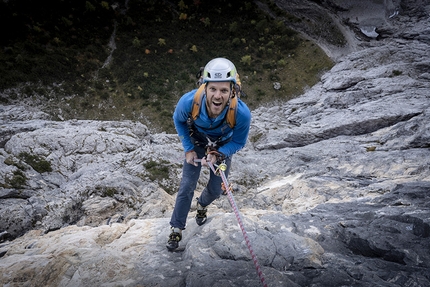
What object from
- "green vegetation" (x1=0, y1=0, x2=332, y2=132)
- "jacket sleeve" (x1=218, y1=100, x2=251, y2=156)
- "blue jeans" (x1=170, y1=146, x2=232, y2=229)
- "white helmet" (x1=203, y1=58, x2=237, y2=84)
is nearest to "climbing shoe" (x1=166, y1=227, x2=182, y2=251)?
"blue jeans" (x1=170, y1=146, x2=232, y2=229)

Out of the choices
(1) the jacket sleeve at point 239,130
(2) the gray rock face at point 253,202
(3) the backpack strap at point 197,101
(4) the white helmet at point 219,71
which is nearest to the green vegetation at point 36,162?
(2) the gray rock face at point 253,202

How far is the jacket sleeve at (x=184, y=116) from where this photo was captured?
4098mm

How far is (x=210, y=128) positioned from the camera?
14.1ft

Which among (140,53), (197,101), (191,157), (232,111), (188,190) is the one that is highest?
(140,53)

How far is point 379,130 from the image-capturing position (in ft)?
38.5

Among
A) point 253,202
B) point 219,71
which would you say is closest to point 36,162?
point 253,202

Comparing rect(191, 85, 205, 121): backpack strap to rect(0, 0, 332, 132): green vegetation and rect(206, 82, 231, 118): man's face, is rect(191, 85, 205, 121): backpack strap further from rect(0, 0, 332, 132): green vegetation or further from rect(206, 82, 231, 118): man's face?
rect(0, 0, 332, 132): green vegetation

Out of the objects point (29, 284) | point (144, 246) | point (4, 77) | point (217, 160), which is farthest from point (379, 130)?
point (4, 77)

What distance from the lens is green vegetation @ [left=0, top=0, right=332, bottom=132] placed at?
86.0 ft

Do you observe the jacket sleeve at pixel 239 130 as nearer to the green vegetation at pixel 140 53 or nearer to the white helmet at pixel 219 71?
the white helmet at pixel 219 71

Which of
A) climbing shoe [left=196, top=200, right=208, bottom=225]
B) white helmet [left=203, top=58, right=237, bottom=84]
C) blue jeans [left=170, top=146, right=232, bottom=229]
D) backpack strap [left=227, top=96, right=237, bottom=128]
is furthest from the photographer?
climbing shoe [left=196, top=200, right=208, bottom=225]

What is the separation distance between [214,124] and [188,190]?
1.58 m

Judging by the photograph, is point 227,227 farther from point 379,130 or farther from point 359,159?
point 379,130

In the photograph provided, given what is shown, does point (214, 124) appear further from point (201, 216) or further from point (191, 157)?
point (201, 216)
